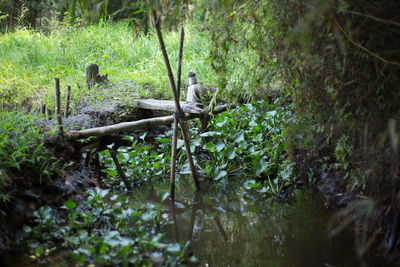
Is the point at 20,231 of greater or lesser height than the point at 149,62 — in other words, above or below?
below

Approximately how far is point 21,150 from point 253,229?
2.01 metres

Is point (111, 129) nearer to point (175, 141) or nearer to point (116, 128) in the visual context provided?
point (116, 128)

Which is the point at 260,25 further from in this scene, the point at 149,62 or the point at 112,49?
the point at 112,49

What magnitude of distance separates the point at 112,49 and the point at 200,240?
585cm

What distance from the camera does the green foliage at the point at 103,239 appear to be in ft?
7.25

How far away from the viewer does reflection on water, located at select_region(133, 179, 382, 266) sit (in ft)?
8.16

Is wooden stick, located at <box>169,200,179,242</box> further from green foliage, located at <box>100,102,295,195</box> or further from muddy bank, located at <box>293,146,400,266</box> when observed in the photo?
muddy bank, located at <box>293,146,400,266</box>

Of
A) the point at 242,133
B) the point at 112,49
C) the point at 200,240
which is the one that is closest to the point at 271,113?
Result: the point at 242,133

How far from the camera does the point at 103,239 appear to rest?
2.39 m

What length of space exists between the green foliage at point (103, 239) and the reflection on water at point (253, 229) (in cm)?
31

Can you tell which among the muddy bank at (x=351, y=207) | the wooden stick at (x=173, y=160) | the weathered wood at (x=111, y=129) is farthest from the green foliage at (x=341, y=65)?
the weathered wood at (x=111, y=129)

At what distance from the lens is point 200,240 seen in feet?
9.18

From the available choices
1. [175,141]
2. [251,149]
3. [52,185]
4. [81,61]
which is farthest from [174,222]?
[81,61]

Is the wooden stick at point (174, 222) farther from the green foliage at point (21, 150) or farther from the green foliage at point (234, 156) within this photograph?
the green foliage at point (21, 150)
